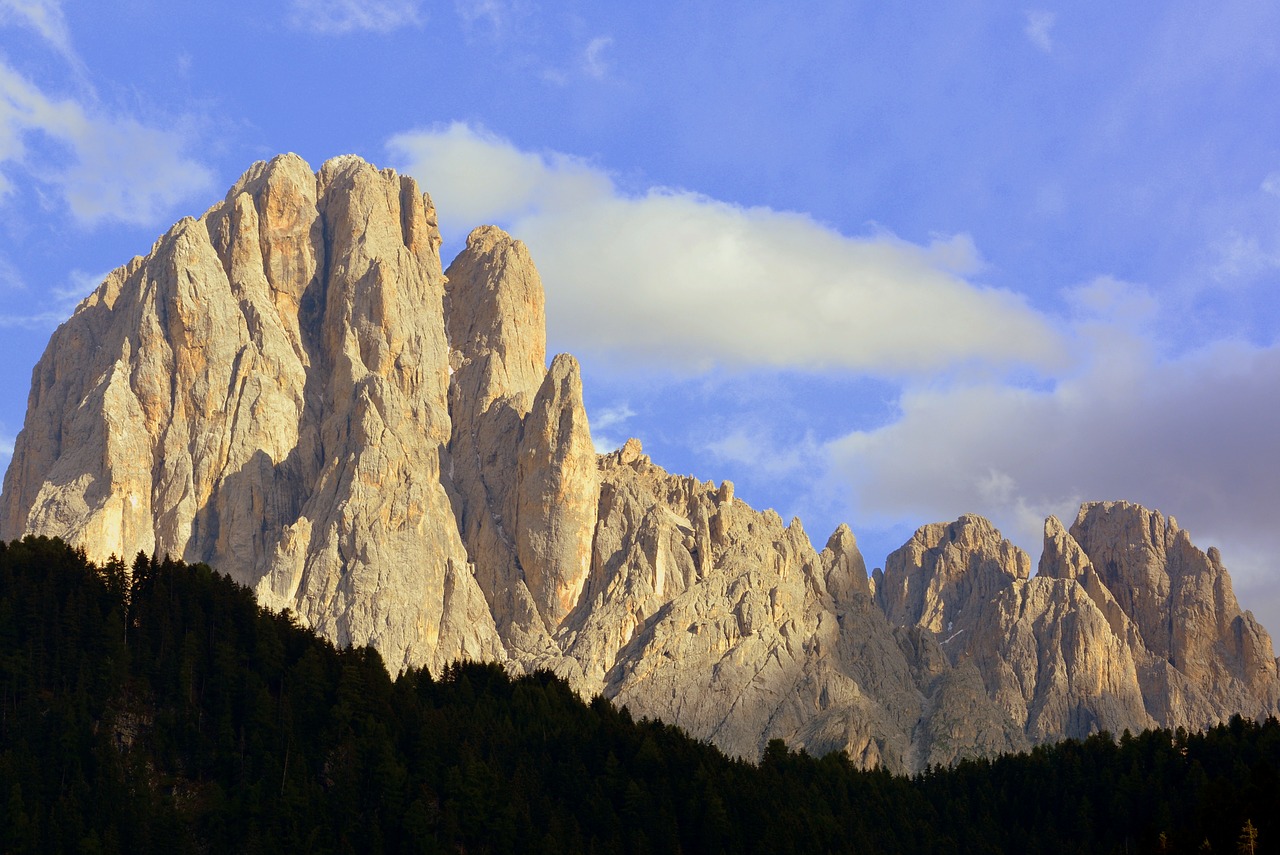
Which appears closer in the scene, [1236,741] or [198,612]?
[198,612]

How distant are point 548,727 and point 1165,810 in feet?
180

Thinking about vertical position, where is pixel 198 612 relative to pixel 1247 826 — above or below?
above

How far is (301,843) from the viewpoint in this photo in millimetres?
149625

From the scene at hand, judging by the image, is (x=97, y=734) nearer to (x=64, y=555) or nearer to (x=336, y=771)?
(x=336, y=771)

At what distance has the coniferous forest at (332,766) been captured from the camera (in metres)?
150

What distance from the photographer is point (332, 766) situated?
16050 centimetres

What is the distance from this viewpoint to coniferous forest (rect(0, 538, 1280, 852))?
150 meters

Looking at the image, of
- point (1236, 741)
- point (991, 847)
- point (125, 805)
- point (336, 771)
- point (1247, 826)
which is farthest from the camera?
point (1236, 741)

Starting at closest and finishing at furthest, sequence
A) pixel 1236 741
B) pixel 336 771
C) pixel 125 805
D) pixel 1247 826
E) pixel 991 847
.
→ pixel 1247 826 < pixel 125 805 < pixel 336 771 < pixel 991 847 < pixel 1236 741

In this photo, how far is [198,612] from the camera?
174750 mm

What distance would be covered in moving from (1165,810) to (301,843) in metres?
77.6

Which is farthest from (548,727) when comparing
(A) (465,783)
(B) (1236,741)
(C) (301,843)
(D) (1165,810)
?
(B) (1236,741)

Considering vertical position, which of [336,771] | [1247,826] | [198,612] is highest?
[198,612]

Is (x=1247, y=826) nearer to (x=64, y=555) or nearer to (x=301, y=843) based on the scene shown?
(x=301, y=843)
